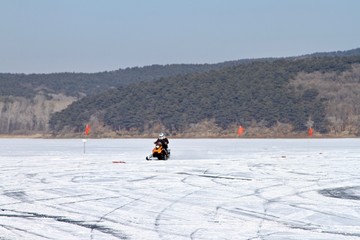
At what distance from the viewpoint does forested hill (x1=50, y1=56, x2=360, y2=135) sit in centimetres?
12531

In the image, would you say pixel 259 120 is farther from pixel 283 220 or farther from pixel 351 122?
pixel 283 220

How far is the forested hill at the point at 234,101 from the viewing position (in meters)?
125

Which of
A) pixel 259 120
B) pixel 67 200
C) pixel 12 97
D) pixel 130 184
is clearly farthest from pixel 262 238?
pixel 12 97

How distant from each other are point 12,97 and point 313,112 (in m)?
94.9

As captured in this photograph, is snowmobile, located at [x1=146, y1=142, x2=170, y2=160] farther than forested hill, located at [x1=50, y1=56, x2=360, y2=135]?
No

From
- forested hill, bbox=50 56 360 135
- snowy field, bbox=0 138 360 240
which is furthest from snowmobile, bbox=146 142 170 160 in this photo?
forested hill, bbox=50 56 360 135

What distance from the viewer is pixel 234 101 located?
135875 millimetres

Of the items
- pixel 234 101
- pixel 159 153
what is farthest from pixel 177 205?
pixel 234 101

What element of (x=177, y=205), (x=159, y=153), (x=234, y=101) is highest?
(x=234, y=101)

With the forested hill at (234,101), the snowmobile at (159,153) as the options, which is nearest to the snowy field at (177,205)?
the snowmobile at (159,153)

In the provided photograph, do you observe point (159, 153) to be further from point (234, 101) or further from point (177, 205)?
point (234, 101)

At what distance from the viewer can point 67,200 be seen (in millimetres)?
16078

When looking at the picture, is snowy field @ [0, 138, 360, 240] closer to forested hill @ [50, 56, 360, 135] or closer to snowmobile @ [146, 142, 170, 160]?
snowmobile @ [146, 142, 170, 160]

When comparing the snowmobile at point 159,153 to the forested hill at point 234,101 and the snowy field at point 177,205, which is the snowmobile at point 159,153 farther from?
the forested hill at point 234,101
